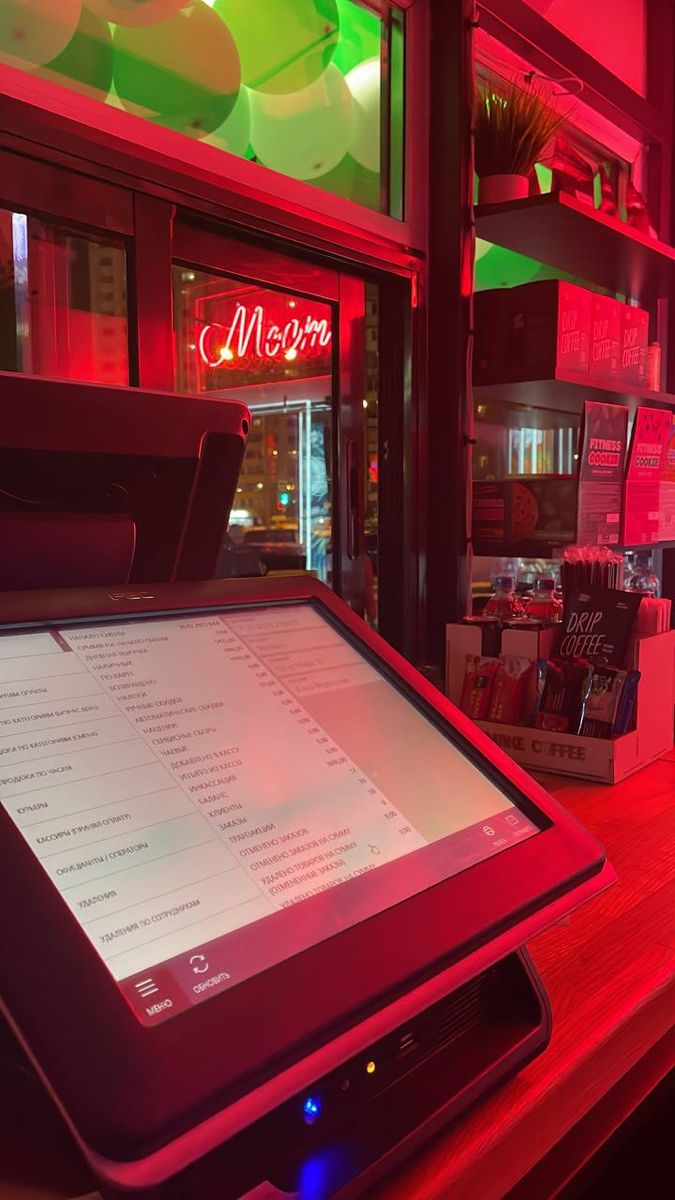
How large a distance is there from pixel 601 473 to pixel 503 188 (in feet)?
2.64

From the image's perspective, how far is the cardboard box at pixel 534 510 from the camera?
2.53 metres

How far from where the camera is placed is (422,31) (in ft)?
8.42

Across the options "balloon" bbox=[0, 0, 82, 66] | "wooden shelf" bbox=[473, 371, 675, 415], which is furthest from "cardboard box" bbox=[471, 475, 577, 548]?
"balloon" bbox=[0, 0, 82, 66]

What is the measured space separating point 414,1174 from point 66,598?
0.41 m

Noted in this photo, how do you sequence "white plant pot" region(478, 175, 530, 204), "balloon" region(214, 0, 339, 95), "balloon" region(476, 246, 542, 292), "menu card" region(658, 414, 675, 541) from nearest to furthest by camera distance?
"balloon" region(214, 0, 339, 95)
"white plant pot" region(478, 175, 530, 204)
"menu card" region(658, 414, 675, 541)
"balloon" region(476, 246, 542, 292)

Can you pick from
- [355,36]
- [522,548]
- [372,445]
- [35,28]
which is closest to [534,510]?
[522,548]

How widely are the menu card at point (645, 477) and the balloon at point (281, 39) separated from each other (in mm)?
1336

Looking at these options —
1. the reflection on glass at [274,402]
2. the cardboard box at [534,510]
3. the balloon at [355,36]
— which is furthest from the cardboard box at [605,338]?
the balloon at [355,36]

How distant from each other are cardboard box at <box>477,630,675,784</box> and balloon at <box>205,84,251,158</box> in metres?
1.48

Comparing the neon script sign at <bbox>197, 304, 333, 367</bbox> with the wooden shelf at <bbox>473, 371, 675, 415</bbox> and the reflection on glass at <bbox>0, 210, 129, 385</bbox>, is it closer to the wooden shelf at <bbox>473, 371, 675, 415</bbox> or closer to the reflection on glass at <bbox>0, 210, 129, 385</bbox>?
the wooden shelf at <bbox>473, 371, 675, 415</bbox>

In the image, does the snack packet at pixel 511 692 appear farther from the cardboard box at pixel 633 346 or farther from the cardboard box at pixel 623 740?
the cardboard box at pixel 633 346

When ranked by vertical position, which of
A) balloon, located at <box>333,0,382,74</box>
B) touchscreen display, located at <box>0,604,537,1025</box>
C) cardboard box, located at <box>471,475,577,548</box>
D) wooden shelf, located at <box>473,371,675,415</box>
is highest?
balloon, located at <box>333,0,382,74</box>

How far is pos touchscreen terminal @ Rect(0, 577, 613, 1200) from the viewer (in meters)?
0.42

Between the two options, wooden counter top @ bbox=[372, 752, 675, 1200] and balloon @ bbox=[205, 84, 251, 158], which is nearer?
wooden counter top @ bbox=[372, 752, 675, 1200]
